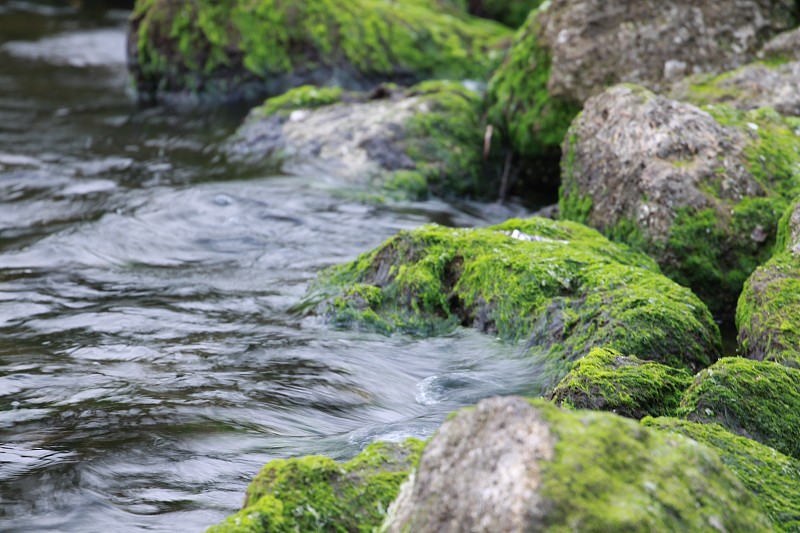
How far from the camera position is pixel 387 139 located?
32.0ft

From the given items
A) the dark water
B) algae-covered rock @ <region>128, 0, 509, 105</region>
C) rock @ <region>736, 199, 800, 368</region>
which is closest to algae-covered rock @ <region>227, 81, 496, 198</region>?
the dark water

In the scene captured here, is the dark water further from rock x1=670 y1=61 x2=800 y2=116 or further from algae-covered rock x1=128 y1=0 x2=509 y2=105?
rock x1=670 y1=61 x2=800 y2=116

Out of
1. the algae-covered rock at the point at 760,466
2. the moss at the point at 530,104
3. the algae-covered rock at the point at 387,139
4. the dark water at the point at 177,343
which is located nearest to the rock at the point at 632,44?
the moss at the point at 530,104

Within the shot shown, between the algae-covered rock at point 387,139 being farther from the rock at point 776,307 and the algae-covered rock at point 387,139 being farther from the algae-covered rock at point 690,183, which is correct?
the rock at point 776,307

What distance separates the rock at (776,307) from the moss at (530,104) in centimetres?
371

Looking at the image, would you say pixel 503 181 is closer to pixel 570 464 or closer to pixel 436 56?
pixel 436 56

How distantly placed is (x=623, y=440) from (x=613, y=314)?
7.59 ft

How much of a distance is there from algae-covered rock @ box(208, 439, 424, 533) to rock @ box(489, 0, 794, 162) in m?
6.19

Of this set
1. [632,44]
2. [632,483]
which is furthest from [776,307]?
[632,44]

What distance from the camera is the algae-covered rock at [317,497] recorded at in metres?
3.19

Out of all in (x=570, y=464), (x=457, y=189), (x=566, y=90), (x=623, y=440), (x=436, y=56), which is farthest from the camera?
(x=436, y=56)

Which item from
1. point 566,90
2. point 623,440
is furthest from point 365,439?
point 566,90

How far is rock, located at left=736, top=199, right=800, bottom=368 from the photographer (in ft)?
15.3

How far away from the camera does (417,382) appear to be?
5.51 meters
